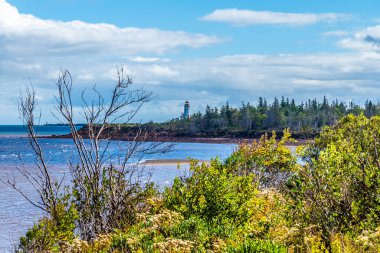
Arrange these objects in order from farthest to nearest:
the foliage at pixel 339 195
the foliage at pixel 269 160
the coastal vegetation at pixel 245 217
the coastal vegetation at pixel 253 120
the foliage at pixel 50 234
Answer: the coastal vegetation at pixel 253 120, the foliage at pixel 269 160, the foliage at pixel 50 234, the foliage at pixel 339 195, the coastal vegetation at pixel 245 217

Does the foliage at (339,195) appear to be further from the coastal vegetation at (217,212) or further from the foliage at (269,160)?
the foliage at (269,160)

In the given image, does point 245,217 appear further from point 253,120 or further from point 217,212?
point 253,120

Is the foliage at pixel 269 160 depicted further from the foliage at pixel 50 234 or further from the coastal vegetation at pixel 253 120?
the coastal vegetation at pixel 253 120

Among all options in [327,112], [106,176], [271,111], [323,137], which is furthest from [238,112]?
[106,176]

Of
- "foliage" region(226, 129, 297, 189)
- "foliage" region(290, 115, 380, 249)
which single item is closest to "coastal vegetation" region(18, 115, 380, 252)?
"foliage" region(290, 115, 380, 249)

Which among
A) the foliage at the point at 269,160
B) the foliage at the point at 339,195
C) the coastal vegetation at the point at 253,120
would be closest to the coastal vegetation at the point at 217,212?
the foliage at the point at 339,195

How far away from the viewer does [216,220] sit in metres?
13.0

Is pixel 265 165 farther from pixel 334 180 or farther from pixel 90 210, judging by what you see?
pixel 334 180

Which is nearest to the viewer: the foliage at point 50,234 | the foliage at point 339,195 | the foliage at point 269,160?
the foliage at point 339,195

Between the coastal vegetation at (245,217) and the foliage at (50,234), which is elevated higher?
the coastal vegetation at (245,217)

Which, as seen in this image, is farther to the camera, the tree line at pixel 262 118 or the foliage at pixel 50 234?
the tree line at pixel 262 118

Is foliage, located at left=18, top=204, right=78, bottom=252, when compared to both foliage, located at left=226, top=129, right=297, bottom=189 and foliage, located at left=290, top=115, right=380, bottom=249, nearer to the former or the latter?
foliage, located at left=290, top=115, right=380, bottom=249

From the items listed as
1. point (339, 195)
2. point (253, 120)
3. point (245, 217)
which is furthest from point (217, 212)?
point (253, 120)

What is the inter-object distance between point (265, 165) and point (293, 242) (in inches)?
523
